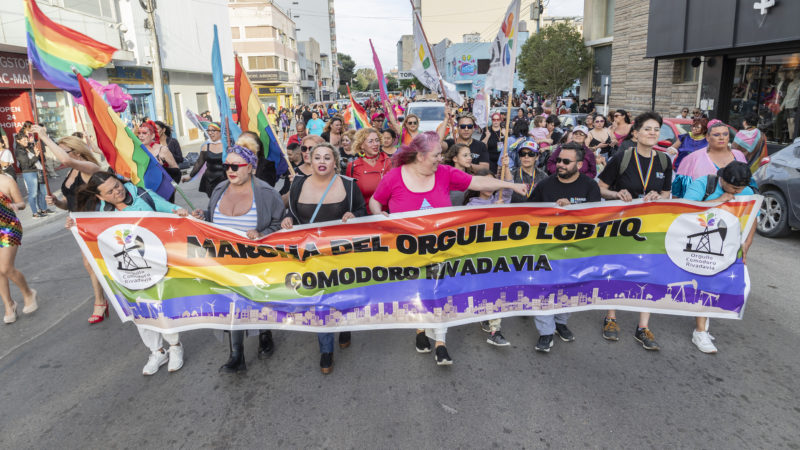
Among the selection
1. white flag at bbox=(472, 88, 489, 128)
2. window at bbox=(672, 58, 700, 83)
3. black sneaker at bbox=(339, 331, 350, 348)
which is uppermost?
window at bbox=(672, 58, 700, 83)

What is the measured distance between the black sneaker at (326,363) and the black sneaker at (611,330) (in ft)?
8.14

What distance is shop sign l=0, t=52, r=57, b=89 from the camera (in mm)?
15648

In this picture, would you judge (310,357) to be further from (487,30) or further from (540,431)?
(487,30)

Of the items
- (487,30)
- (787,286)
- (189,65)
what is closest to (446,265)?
(787,286)

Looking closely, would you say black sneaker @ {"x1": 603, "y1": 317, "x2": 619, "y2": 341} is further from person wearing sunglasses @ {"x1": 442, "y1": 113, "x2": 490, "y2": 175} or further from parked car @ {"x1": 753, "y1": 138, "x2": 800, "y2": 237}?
parked car @ {"x1": 753, "y1": 138, "x2": 800, "y2": 237}

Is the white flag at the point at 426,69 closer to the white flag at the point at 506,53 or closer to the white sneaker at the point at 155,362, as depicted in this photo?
the white flag at the point at 506,53

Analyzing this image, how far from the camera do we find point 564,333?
Result: 15.0 ft

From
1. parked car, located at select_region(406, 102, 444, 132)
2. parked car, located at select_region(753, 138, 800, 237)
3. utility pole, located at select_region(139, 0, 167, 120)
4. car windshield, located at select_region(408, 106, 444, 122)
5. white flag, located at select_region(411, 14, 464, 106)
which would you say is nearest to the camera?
parked car, located at select_region(753, 138, 800, 237)

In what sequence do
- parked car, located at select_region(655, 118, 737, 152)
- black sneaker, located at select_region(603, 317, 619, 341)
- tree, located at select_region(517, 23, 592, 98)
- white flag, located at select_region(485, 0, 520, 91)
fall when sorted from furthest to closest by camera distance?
tree, located at select_region(517, 23, 592, 98) < parked car, located at select_region(655, 118, 737, 152) < white flag, located at select_region(485, 0, 520, 91) < black sneaker, located at select_region(603, 317, 619, 341)

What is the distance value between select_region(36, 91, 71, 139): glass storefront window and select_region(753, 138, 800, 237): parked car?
20.3 m

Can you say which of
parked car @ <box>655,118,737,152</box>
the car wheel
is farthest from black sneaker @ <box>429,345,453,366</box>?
parked car @ <box>655,118,737,152</box>

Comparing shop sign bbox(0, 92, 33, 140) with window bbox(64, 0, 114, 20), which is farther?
window bbox(64, 0, 114, 20)

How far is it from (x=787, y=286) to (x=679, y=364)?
2734mm

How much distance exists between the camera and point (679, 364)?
13.3ft
